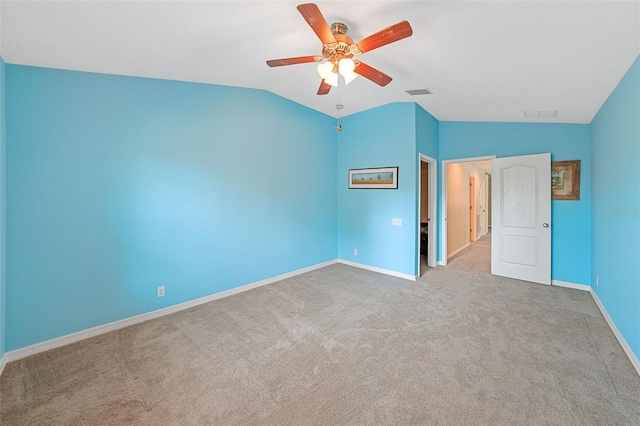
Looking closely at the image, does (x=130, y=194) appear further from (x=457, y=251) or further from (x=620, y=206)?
(x=457, y=251)

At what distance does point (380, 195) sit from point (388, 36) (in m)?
2.98

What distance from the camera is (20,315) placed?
2240mm

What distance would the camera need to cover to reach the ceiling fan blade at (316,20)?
60.1 inches

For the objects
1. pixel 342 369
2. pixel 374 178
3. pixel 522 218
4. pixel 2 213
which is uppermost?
pixel 374 178

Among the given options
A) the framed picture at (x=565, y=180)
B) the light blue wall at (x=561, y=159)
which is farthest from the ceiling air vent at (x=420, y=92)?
the framed picture at (x=565, y=180)

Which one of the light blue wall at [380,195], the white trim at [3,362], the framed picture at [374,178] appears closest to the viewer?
the white trim at [3,362]

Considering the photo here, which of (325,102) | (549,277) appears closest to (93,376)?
(325,102)

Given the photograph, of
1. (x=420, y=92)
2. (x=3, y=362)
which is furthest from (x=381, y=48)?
(x=3, y=362)

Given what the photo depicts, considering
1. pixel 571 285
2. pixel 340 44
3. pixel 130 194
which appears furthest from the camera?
pixel 571 285

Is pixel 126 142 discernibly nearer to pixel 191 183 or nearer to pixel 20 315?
pixel 191 183

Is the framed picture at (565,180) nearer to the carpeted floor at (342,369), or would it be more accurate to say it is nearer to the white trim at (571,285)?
the white trim at (571,285)

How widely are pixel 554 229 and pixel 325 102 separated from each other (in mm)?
Result: 4063

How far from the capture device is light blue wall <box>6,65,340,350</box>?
7.47ft

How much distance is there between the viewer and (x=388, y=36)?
1727mm
